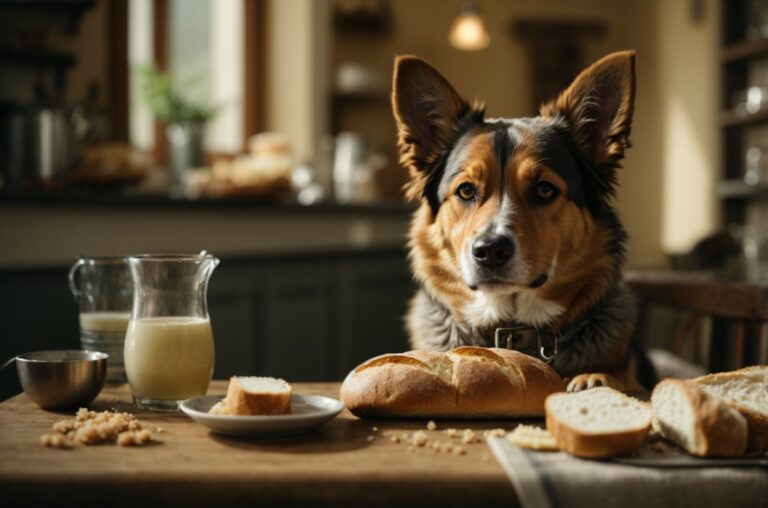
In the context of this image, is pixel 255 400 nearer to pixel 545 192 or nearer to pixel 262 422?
pixel 262 422

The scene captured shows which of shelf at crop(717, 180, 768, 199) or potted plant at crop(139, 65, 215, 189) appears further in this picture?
shelf at crop(717, 180, 768, 199)

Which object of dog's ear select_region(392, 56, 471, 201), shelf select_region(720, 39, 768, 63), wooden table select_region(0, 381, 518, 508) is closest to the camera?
wooden table select_region(0, 381, 518, 508)

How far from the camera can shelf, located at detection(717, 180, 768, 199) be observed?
529 centimetres

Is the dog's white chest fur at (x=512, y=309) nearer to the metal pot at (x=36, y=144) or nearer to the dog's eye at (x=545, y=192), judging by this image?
the dog's eye at (x=545, y=192)

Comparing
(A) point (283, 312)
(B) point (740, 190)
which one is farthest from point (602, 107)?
(B) point (740, 190)

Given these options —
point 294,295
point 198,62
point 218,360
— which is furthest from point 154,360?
point 198,62

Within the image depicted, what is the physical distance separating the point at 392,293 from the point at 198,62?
1.94 meters

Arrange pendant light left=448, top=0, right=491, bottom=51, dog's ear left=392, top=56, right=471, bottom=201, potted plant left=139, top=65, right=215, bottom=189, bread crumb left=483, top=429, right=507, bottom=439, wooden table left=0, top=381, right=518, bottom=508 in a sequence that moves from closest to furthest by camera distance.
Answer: wooden table left=0, top=381, right=518, bottom=508
bread crumb left=483, top=429, right=507, bottom=439
dog's ear left=392, top=56, right=471, bottom=201
potted plant left=139, top=65, right=215, bottom=189
pendant light left=448, top=0, right=491, bottom=51

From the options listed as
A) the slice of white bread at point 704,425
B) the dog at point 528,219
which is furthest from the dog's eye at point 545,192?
the slice of white bread at point 704,425

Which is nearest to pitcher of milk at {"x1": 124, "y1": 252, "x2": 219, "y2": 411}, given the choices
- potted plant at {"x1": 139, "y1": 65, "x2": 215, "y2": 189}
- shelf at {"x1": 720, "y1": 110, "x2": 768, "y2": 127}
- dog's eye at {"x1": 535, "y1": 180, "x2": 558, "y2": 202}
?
dog's eye at {"x1": 535, "y1": 180, "x2": 558, "y2": 202}

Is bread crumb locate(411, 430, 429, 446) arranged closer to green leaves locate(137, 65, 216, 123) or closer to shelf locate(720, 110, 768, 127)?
green leaves locate(137, 65, 216, 123)

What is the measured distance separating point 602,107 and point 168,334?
1.01m

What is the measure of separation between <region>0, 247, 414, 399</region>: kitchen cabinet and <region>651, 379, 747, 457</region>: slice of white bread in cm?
211

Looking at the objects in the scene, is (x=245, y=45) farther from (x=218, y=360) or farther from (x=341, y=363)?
(x=218, y=360)
